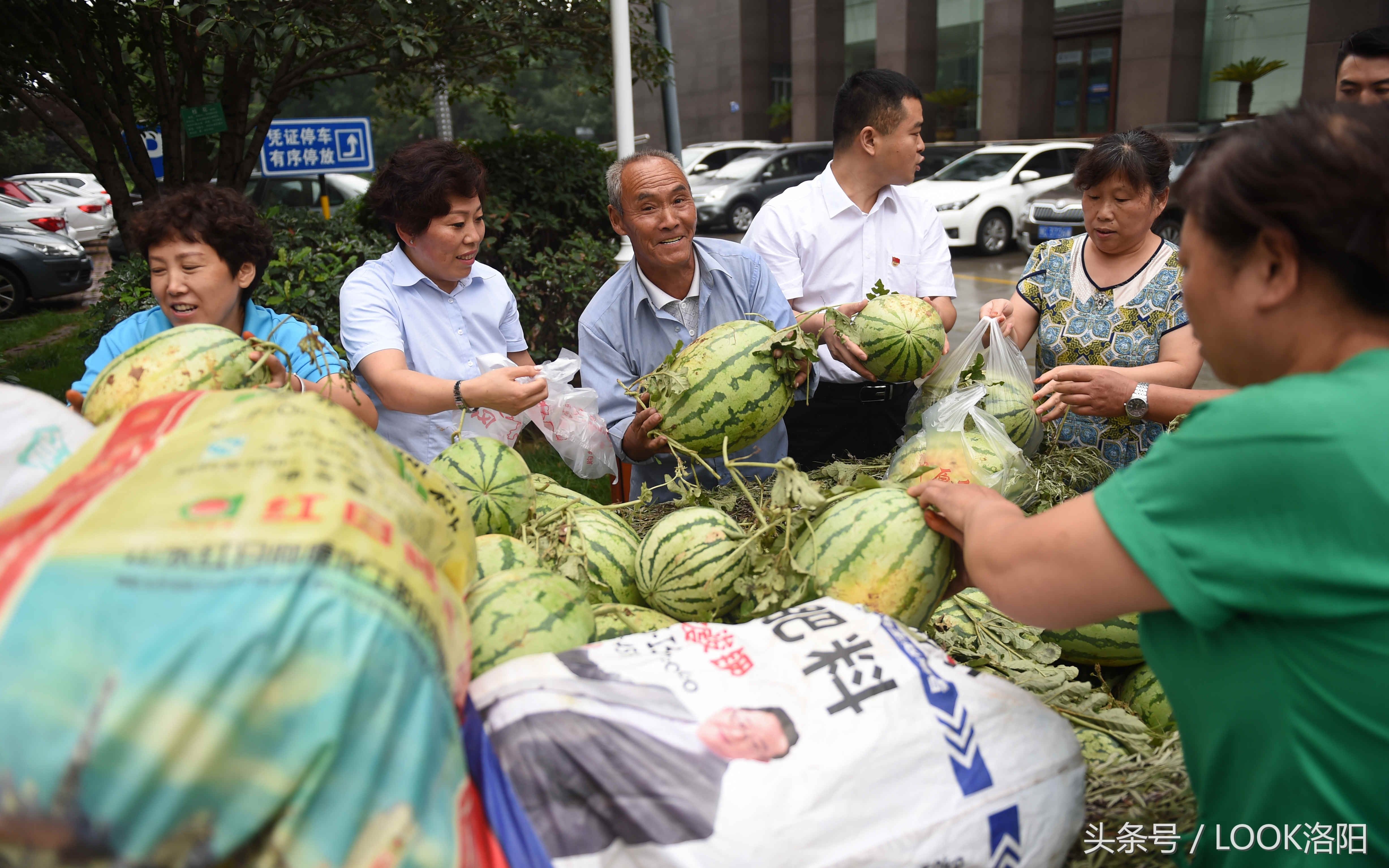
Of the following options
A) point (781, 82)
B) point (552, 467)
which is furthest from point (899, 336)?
point (781, 82)

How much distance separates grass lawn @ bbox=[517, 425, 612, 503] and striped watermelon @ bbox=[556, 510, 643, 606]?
3.16 meters

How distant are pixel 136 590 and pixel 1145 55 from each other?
25849mm

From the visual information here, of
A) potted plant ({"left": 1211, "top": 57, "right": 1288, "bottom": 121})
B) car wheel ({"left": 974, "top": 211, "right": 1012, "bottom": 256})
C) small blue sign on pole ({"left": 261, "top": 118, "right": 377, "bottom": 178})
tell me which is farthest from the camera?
potted plant ({"left": 1211, "top": 57, "right": 1288, "bottom": 121})

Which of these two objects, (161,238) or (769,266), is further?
(769,266)

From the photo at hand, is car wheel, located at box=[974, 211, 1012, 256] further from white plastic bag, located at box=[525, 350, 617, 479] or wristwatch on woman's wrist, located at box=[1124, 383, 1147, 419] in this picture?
white plastic bag, located at box=[525, 350, 617, 479]

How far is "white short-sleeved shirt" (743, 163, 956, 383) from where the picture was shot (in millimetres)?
4262

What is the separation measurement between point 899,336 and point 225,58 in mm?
6206

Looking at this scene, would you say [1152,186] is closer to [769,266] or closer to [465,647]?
[769,266]

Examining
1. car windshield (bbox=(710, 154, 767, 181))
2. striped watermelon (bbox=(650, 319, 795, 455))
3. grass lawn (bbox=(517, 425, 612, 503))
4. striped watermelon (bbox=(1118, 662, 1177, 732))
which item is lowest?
grass lawn (bbox=(517, 425, 612, 503))

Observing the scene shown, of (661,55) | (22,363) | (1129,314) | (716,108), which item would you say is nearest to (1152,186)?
(1129,314)

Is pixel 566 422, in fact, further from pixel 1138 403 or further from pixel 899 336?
pixel 1138 403

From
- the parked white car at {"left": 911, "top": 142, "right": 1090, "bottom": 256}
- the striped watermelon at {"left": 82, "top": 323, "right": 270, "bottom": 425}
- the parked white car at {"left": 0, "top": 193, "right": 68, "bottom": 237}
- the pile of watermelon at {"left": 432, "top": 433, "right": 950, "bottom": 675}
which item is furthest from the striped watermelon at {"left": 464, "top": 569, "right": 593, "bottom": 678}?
the parked white car at {"left": 0, "top": 193, "right": 68, "bottom": 237}

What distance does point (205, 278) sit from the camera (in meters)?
2.76

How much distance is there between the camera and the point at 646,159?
351 cm
